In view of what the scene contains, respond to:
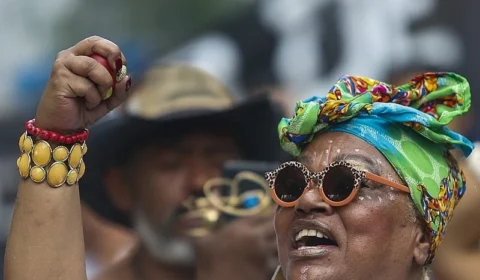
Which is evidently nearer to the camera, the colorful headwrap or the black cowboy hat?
the colorful headwrap

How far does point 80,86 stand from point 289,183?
0.64m

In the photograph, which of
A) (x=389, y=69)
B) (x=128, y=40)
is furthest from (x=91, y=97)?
(x=128, y=40)

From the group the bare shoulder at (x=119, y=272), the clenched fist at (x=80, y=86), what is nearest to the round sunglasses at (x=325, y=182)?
the clenched fist at (x=80, y=86)

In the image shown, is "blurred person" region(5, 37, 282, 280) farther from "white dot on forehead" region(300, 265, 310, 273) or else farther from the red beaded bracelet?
the red beaded bracelet

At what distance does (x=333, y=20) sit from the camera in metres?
6.91

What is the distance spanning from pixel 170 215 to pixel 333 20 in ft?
7.13

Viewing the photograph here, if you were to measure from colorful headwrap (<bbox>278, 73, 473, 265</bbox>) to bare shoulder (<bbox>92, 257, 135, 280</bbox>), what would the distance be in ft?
7.19

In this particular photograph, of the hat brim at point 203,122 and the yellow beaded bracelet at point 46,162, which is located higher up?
the yellow beaded bracelet at point 46,162

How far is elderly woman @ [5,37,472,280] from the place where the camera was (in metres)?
2.87

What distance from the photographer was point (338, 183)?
9.93 feet

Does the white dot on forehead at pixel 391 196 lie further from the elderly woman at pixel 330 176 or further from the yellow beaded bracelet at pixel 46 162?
the yellow beaded bracelet at pixel 46 162

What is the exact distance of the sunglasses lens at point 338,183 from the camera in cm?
301

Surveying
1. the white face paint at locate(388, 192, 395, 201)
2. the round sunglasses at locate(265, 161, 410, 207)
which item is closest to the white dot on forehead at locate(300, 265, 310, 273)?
the round sunglasses at locate(265, 161, 410, 207)

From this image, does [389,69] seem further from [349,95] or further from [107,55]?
[107,55]
